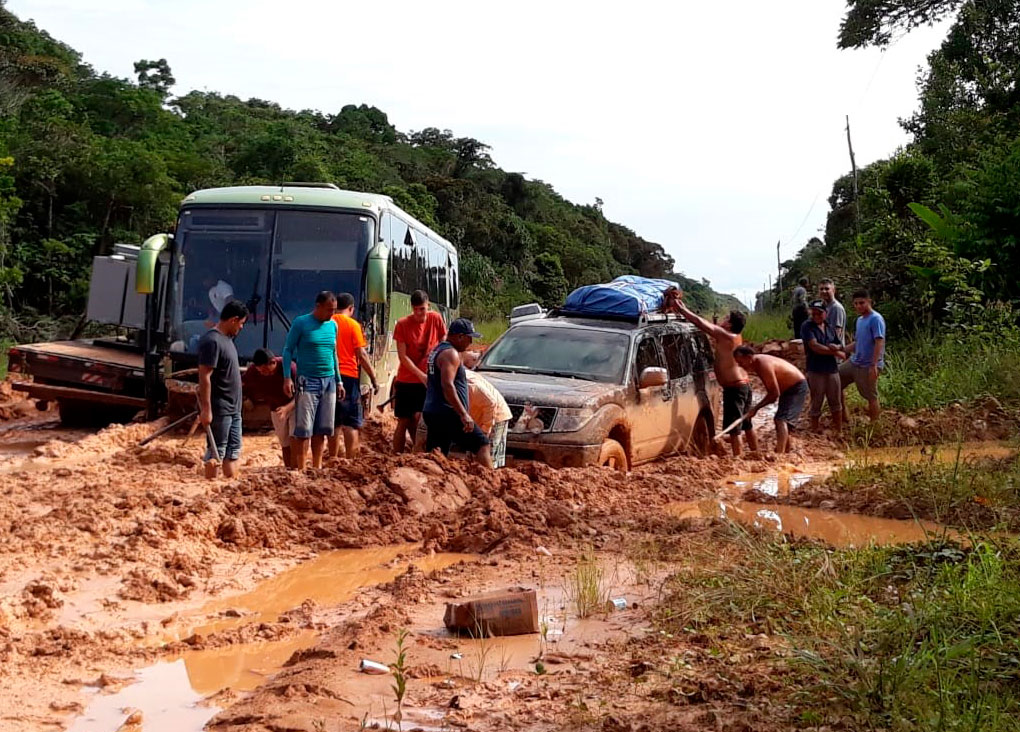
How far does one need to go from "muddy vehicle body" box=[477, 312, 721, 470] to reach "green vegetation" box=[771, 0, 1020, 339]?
19.8 feet

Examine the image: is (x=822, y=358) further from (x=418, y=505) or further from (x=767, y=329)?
(x=767, y=329)

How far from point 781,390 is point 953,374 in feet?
13.2

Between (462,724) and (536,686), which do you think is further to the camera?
(536,686)

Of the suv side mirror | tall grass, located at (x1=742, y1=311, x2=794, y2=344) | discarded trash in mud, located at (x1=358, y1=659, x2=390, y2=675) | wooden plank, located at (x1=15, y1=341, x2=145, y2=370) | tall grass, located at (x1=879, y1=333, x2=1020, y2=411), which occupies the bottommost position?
discarded trash in mud, located at (x1=358, y1=659, x2=390, y2=675)

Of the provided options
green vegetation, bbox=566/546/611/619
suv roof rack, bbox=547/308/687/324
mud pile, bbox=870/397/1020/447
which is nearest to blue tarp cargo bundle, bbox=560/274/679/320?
suv roof rack, bbox=547/308/687/324

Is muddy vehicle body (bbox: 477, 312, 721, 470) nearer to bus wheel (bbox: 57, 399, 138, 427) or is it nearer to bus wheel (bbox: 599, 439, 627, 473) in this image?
bus wheel (bbox: 599, 439, 627, 473)

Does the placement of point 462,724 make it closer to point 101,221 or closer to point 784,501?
point 784,501

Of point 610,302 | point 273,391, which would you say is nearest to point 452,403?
point 273,391

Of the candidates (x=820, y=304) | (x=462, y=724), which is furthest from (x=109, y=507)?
(x=820, y=304)

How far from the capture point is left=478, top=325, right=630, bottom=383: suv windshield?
10578 mm

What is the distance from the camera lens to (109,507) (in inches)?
323

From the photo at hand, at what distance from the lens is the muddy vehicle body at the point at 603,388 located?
9.69 m

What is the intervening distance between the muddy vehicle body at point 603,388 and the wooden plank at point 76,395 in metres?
6.10

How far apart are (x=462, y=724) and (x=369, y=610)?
203cm
